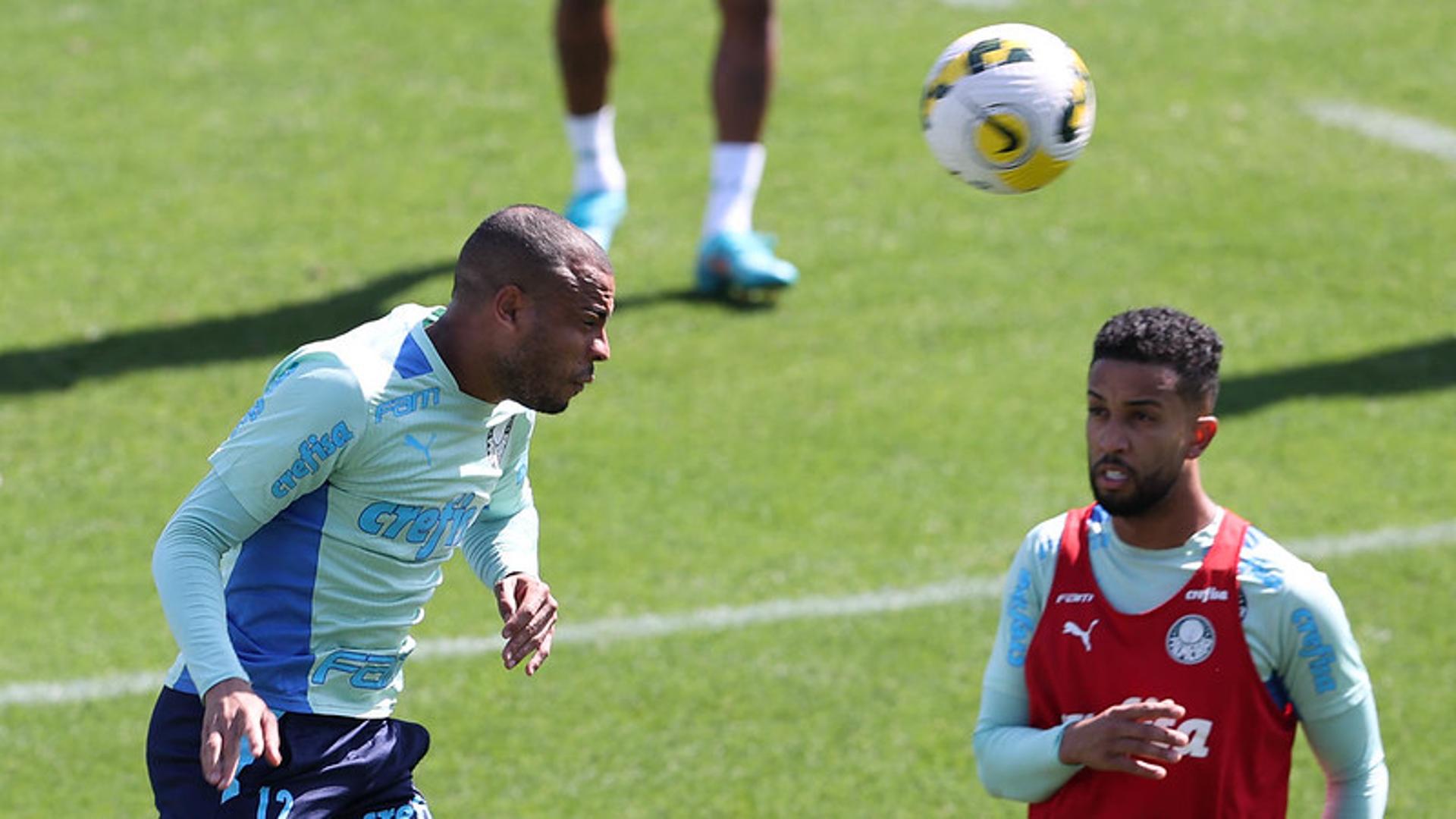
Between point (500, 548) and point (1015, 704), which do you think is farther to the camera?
point (500, 548)

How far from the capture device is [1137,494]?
4.14 m

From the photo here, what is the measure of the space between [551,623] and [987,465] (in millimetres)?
4228

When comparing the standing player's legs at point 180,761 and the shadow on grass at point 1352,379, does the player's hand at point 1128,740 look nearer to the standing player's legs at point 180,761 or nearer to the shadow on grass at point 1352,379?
the standing player's legs at point 180,761

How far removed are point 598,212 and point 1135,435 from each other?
20.4 ft

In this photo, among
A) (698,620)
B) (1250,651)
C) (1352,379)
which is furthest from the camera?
(1352,379)

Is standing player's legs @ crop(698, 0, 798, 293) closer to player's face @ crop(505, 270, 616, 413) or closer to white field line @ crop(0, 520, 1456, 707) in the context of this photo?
white field line @ crop(0, 520, 1456, 707)

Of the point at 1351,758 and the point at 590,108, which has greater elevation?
the point at 1351,758

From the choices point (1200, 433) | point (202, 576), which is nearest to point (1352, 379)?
point (1200, 433)

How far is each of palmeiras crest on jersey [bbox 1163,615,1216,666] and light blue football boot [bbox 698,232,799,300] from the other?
5.80 meters

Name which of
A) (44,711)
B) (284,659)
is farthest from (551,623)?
(44,711)

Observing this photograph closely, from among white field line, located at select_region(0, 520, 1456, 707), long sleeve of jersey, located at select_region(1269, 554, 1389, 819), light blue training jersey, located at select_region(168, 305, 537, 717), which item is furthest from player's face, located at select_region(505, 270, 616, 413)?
white field line, located at select_region(0, 520, 1456, 707)

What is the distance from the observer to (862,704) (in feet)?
21.9

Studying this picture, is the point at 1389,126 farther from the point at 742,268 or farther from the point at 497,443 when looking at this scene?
the point at 497,443

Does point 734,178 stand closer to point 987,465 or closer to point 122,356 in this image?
point 987,465
